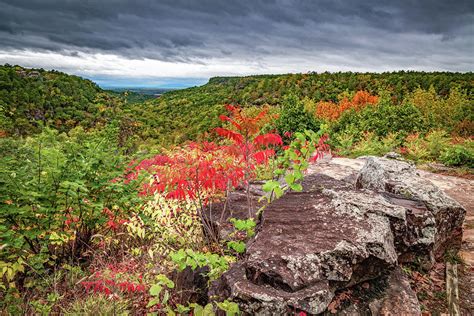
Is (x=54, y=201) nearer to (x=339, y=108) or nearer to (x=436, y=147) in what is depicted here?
(x=436, y=147)

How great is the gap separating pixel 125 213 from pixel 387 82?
140 ft

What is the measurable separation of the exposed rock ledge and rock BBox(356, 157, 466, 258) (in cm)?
1

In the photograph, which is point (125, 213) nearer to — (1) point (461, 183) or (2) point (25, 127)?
(1) point (461, 183)

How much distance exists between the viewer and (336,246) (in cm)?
316

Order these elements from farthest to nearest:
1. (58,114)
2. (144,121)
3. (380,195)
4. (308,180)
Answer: (144,121) < (58,114) < (308,180) < (380,195)

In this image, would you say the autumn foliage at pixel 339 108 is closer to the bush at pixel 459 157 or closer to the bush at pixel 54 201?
the bush at pixel 459 157

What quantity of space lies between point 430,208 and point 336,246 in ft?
6.79

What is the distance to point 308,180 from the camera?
20.6 feet

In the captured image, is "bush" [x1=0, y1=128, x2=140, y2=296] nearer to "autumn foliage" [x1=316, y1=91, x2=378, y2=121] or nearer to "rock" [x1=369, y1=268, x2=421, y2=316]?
"rock" [x1=369, y1=268, x2=421, y2=316]

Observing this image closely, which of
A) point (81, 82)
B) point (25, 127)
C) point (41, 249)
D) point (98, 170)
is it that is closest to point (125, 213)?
point (98, 170)

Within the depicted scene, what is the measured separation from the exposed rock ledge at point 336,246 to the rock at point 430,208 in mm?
13

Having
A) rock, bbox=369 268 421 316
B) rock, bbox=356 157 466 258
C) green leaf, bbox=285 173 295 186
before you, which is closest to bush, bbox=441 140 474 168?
rock, bbox=356 157 466 258

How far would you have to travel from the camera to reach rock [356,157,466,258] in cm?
407

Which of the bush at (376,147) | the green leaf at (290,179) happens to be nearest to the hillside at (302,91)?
the bush at (376,147)
